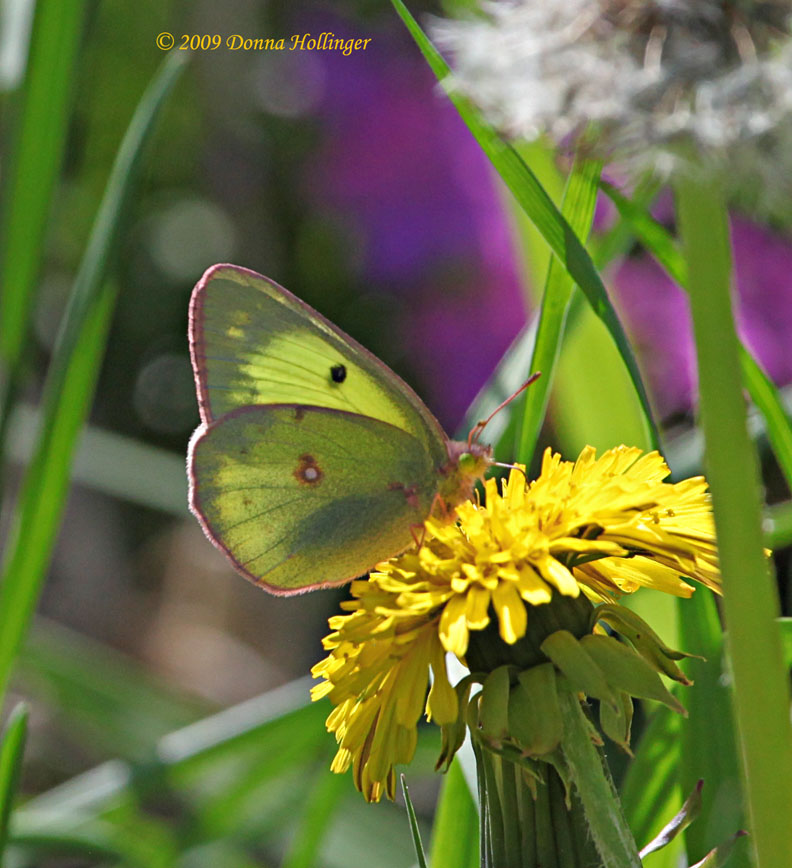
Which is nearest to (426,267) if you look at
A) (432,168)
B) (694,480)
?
(432,168)

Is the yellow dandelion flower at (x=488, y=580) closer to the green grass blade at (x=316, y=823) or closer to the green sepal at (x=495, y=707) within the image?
the green sepal at (x=495, y=707)

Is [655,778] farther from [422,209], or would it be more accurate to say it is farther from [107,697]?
[422,209]

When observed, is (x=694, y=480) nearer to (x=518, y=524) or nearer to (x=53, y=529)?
(x=518, y=524)

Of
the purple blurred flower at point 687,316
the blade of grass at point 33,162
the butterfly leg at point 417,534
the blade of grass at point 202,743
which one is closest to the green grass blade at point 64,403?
the blade of grass at point 33,162

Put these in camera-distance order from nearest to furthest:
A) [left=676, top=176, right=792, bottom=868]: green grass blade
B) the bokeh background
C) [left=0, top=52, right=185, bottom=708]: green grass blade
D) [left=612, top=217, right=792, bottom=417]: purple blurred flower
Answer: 1. [left=676, top=176, right=792, bottom=868]: green grass blade
2. [left=0, top=52, right=185, bottom=708]: green grass blade
3. [left=612, top=217, right=792, bottom=417]: purple blurred flower
4. the bokeh background

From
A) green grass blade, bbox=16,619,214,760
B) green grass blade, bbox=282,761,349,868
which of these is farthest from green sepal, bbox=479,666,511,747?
green grass blade, bbox=16,619,214,760

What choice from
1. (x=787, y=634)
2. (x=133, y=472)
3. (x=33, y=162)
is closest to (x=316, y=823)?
(x=787, y=634)

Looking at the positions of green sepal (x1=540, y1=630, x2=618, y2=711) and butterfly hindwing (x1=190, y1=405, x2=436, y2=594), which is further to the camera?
butterfly hindwing (x1=190, y1=405, x2=436, y2=594)

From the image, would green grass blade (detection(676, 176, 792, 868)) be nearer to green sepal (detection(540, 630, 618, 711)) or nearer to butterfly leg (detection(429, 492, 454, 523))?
green sepal (detection(540, 630, 618, 711))
